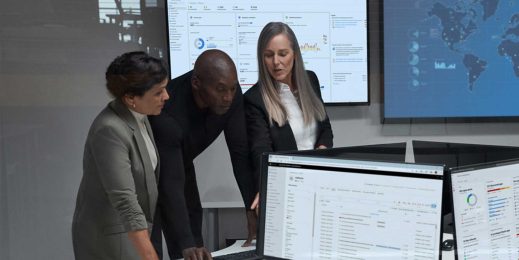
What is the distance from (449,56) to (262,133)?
0.98 meters

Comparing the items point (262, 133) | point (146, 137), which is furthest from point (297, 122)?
point (146, 137)

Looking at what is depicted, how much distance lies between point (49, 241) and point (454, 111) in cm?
187

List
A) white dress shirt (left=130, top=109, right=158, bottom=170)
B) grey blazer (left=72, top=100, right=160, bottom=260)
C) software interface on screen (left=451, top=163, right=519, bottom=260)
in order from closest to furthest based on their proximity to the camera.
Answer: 1. software interface on screen (left=451, top=163, right=519, bottom=260)
2. grey blazer (left=72, top=100, right=160, bottom=260)
3. white dress shirt (left=130, top=109, right=158, bottom=170)

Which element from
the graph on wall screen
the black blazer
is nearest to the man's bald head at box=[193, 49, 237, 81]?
the black blazer

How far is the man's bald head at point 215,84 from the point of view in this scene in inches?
95.4

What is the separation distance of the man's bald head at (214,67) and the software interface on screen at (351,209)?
2.72 ft

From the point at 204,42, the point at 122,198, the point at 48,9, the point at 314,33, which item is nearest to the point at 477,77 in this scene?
the point at 314,33

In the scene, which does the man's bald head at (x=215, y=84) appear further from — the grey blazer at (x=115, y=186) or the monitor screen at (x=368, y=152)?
the monitor screen at (x=368, y=152)

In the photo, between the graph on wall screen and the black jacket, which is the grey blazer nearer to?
the black jacket

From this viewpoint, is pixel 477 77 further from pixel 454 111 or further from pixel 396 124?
pixel 396 124

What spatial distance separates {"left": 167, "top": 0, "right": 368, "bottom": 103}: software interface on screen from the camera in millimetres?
2842

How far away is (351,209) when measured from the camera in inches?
63.7

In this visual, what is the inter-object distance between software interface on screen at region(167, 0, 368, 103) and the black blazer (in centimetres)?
27

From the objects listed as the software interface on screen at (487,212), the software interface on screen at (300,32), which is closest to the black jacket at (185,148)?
the software interface on screen at (300,32)
